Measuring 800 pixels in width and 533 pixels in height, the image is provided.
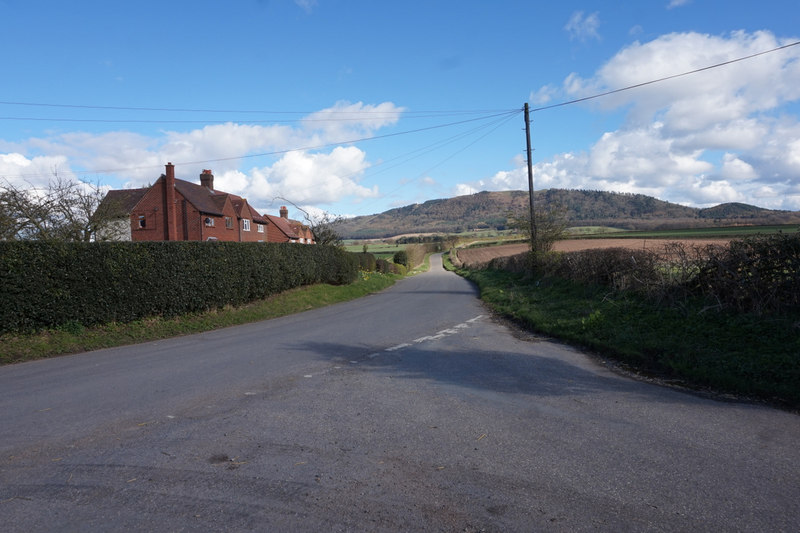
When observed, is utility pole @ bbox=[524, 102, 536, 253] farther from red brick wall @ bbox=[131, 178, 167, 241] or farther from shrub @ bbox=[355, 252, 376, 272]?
red brick wall @ bbox=[131, 178, 167, 241]

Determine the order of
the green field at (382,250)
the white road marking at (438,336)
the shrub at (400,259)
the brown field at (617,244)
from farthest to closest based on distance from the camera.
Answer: the green field at (382,250)
the shrub at (400,259)
the brown field at (617,244)
the white road marking at (438,336)

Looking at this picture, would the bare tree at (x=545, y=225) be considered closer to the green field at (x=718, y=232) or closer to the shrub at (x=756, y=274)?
the green field at (x=718, y=232)

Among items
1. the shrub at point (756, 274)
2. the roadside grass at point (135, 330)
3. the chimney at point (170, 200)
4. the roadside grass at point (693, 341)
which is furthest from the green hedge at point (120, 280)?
the chimney at point (170, 200)

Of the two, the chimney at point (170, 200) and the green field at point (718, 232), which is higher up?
the chimney at point (170, 200)

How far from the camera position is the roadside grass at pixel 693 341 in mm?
6902

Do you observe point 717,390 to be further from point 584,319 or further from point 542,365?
point 584,319

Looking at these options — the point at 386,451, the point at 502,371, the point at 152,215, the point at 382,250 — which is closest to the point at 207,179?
the point at 152,215

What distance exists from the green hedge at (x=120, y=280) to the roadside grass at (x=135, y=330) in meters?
0.23

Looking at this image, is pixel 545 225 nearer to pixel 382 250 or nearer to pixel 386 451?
pixel 386 451

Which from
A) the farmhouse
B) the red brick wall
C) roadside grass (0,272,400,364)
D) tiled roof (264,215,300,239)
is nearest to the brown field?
roadside grass (0,272,400,364)

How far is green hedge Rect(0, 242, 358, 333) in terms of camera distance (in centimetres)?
1125

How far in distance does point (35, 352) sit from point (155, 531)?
9364 millimetres

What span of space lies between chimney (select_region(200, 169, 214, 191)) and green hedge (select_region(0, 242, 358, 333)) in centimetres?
3097

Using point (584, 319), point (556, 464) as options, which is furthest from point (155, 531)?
point (584, 319)
